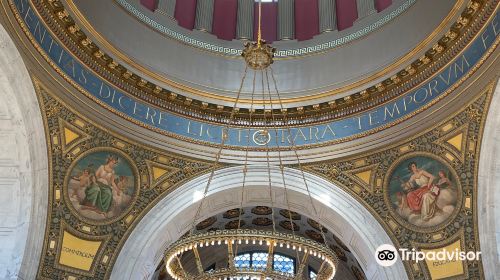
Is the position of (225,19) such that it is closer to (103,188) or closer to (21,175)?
(103,188)

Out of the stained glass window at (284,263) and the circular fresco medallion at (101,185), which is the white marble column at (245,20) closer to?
the circular fresco medallion at (101,185)

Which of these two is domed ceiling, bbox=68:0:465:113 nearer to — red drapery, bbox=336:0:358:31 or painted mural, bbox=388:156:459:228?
red drapery, bbox=336:0:358:31

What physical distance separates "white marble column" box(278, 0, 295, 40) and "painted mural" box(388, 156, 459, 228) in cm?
402

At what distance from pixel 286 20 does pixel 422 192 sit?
4953 mm

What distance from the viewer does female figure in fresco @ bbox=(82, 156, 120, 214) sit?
13.0 meters

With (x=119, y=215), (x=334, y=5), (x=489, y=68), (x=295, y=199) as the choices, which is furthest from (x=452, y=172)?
(x=119, y=215)

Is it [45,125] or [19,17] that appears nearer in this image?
[19,17]

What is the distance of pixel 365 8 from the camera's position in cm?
1509

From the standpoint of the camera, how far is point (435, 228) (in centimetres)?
1270

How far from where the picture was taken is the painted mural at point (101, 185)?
12.9 m

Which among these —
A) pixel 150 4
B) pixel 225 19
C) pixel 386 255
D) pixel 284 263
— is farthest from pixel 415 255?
pixel 150 4

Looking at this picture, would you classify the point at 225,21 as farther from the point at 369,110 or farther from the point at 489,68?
the point at 489,68

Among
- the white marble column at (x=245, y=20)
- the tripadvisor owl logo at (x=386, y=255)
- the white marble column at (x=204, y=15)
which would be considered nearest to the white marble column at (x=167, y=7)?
the white marble column at (x=204, y=15)

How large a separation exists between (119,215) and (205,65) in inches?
143
